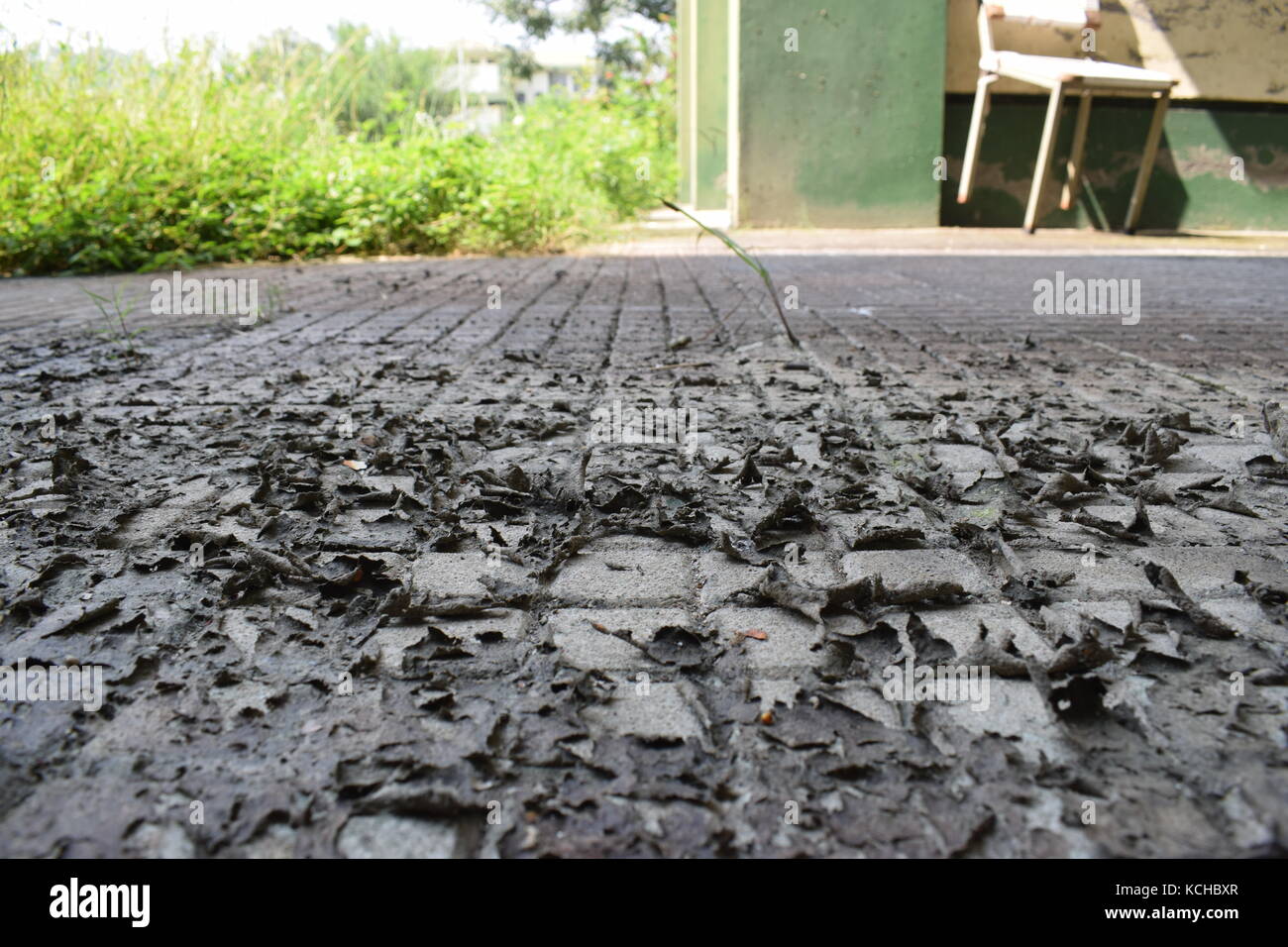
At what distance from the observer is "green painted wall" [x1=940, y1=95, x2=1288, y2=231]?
31.3ft

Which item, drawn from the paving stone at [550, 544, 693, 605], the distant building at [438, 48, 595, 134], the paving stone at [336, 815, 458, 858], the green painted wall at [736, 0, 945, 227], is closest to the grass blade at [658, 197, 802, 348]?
the paving stone at [550, 544, 693, 605]

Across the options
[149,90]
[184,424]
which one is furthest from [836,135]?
[184,424]

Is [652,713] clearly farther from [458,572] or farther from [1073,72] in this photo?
[1073,72]

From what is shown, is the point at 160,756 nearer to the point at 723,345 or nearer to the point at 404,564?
the point at 404,564

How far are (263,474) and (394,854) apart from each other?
1400mm

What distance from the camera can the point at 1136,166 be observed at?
9680 millimetres

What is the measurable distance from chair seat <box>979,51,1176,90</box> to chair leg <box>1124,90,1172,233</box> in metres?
0.27

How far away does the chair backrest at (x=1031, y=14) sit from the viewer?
27.6 feet

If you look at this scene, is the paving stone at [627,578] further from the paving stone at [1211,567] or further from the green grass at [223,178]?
the green grass at [223,178]

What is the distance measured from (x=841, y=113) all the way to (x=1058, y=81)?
7.41ft

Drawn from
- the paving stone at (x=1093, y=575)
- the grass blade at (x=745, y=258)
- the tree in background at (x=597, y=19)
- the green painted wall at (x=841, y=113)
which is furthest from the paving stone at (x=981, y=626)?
the tree in background at (x=597, y=19)

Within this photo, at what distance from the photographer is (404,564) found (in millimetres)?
1788

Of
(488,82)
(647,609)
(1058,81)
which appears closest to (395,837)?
(647,609)

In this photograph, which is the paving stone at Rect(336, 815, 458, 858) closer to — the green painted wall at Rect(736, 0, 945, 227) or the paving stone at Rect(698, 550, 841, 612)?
the paving stone at Rect(698, 550, 841, 612)
